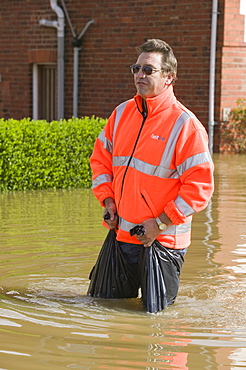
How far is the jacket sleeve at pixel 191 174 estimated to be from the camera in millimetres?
5328

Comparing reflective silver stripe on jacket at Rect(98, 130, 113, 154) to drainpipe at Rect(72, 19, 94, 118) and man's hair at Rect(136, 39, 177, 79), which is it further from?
drainpipe at Rect(72, 19, 94, 118)

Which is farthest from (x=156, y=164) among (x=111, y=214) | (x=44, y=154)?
(x=44, y=154)

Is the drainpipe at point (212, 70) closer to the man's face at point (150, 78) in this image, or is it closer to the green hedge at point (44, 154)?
the green hedge at point (44, 154)

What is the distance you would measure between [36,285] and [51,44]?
13.9 metres

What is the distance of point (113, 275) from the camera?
5.81m

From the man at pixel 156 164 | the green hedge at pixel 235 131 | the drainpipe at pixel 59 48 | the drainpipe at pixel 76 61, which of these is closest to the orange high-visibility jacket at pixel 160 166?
the man at pixel 156 164

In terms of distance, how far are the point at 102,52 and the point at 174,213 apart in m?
14.0

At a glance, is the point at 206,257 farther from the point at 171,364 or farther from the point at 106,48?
the point at 106,48

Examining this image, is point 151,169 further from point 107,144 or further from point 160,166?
point 107,144

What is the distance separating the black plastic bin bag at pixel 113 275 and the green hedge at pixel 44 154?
19.8ft

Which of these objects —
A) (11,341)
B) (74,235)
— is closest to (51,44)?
(74,235)

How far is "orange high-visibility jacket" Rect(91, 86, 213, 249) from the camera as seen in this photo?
5.35 metres

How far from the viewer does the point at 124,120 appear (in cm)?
577

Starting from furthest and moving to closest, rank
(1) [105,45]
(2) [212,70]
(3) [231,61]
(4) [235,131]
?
(1) [105,45]
(4) [235,131]
(3) [231,61]
(2) [212,70]
